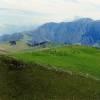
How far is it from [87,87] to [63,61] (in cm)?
1732

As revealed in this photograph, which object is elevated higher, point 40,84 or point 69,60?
point 69,60

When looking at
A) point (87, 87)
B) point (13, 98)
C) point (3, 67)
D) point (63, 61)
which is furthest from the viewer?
point (63, 61)

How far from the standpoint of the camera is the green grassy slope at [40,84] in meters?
46.1

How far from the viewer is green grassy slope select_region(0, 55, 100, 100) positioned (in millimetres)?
46062

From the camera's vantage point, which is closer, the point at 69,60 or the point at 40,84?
the point at 40,84

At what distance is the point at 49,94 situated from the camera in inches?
1832

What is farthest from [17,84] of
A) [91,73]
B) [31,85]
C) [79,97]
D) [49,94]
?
[91,73]

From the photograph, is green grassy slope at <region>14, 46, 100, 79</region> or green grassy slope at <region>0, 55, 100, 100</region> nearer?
green grassy slope at <region>0, 55, 100, 100</region>

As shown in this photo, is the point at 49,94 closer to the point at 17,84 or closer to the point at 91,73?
the point at 17,84

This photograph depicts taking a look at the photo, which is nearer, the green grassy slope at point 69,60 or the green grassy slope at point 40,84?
the green grassy slope at point 40,84

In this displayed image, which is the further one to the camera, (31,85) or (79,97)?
(31,85)

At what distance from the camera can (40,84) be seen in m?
48.9

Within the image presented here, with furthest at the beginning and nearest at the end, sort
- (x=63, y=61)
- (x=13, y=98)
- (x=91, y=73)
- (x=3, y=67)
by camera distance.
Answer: (x=63, y=61) < (x=91, y=73) < (x=3, y=67) < (x=13, y=98)

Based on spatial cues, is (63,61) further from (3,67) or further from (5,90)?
(5,90)
